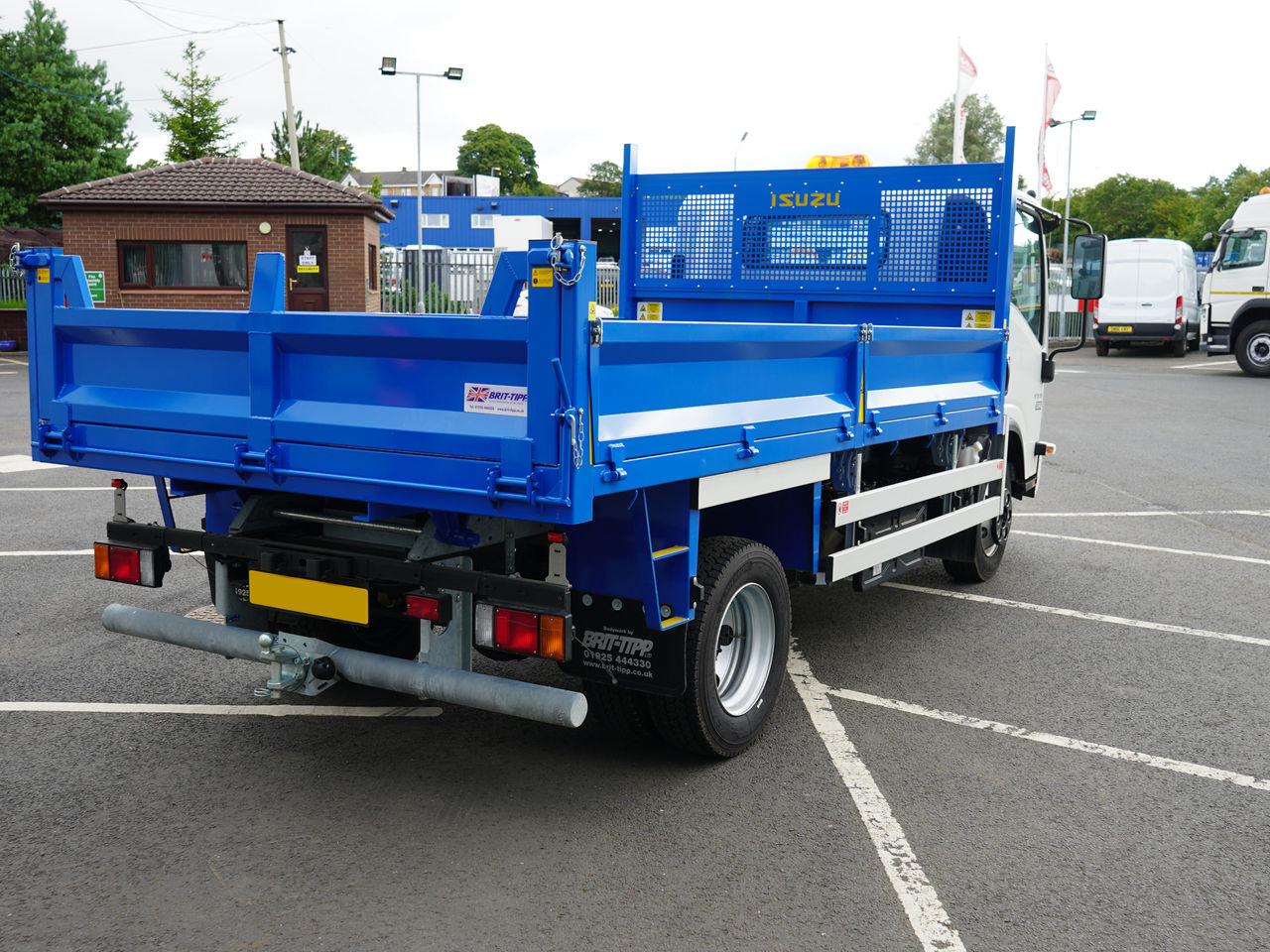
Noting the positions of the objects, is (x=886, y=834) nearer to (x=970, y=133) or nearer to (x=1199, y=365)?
(x=1199, y=365)

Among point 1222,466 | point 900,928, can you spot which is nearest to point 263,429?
point 900,928

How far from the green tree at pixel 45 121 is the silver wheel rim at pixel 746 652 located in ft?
125

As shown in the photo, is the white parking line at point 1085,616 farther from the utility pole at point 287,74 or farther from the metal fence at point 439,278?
the utility pole at point 287,74

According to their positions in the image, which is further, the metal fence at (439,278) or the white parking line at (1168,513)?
the metal fence at (439,278)

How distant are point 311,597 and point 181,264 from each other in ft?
76.0

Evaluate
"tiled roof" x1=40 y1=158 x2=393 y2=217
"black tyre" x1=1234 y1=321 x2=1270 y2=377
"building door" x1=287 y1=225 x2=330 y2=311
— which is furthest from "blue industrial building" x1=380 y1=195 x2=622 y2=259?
"black tyre" x1=1234 y1=321 x2=1270 y2=377

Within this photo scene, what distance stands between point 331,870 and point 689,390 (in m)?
1.88

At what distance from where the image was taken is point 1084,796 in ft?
13.9

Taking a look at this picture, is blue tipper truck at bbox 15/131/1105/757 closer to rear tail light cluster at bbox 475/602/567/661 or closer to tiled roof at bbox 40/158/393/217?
rear tail light cluster at bbox 475/602/567/661

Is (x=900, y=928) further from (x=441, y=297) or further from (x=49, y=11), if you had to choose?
(x=49, y=11)

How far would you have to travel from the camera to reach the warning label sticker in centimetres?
337

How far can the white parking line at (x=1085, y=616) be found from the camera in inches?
251

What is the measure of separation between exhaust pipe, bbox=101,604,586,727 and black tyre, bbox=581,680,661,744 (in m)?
0.42

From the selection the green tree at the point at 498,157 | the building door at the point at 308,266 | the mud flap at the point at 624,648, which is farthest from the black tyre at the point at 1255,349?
the green tree at the point at 498,157
